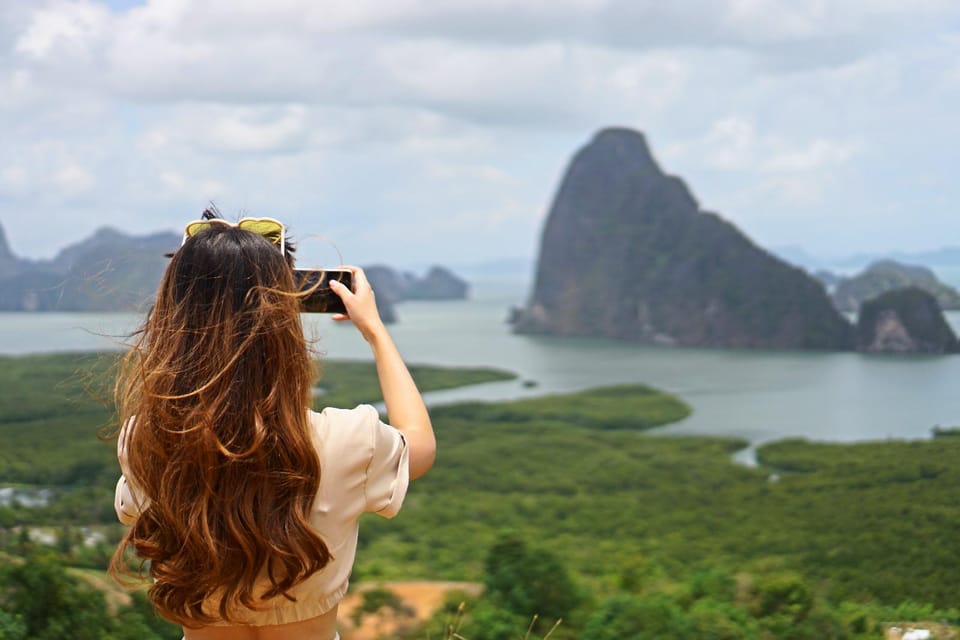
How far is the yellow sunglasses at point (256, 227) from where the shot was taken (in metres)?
0.87

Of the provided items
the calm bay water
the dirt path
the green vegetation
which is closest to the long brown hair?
the green vegetation

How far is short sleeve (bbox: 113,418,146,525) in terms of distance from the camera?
889 mm

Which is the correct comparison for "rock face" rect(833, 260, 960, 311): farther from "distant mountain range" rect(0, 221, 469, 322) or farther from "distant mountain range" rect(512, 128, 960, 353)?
"distant mountain range" rect(0, 221, 469, 322)

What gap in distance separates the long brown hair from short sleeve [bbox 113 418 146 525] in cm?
3

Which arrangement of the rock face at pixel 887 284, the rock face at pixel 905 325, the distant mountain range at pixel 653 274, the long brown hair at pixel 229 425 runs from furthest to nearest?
the distant mountain range at pixel 653 274, the rock face at pixel 905 325, the rock face at pixel 887 284, the long brown hair at pixel 229 425

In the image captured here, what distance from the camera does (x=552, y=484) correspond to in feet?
47.6

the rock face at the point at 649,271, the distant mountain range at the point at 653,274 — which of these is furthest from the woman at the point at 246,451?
the rock face at the point at 649,271

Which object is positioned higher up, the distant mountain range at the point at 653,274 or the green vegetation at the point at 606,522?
the distant mountain range at the point at 653,274

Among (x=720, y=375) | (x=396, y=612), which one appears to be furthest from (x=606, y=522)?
(x=720, y=375)

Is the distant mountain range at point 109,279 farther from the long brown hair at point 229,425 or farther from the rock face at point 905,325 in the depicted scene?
the rock face at point 905,325

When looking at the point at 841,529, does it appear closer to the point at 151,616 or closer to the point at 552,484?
the point at 552,484

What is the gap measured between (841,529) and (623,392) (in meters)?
14.5

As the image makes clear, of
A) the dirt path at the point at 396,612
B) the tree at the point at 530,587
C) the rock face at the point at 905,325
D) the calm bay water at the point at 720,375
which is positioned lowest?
the calm bay water at the point at 720,375

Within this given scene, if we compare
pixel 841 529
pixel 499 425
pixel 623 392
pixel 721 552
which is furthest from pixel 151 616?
pixel 623 392
